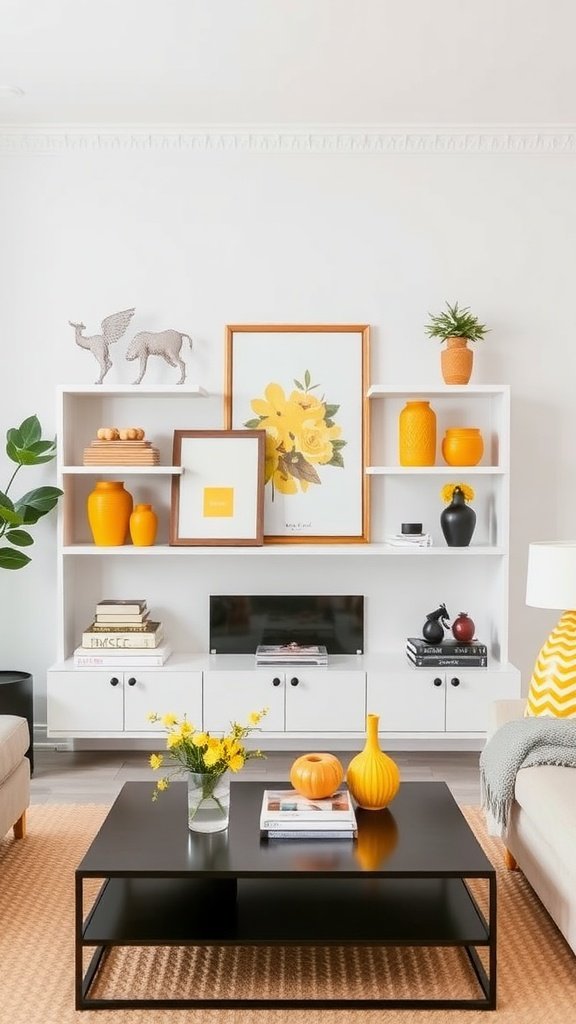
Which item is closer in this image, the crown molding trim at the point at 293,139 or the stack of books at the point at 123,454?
the stack of books at the point at 123,454

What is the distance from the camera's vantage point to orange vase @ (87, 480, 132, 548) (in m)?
4.08

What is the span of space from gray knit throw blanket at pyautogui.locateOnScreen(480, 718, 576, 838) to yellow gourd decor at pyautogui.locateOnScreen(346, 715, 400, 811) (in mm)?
359

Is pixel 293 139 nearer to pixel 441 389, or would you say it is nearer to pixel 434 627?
pixel 441 389

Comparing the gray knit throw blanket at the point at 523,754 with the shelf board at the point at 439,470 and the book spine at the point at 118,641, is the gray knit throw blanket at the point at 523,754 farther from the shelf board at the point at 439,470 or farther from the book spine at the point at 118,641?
the book spine at the point at 118,641

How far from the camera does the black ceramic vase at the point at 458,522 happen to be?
407 centimetres

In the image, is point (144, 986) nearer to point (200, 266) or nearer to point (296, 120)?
point (200, 266)

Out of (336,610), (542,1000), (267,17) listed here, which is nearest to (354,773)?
(542,1000)

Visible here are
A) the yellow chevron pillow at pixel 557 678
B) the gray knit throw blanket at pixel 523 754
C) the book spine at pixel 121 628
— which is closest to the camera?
the gray knit throw blanket at pixel 523 754

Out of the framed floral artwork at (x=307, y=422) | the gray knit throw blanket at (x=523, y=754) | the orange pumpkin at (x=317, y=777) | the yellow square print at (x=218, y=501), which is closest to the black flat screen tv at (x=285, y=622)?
the framed floral artwork at (x=307, y=422)

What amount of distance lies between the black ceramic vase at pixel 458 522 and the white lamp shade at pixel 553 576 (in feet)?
3.46

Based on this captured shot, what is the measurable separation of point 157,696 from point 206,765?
5.68ft

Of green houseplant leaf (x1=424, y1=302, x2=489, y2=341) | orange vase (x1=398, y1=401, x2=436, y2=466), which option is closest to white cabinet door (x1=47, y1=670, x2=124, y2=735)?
orange vase (x1=398, y1=401, x2=436, y2=466)

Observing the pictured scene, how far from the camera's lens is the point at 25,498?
13.2 feet

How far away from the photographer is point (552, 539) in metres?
4.30
